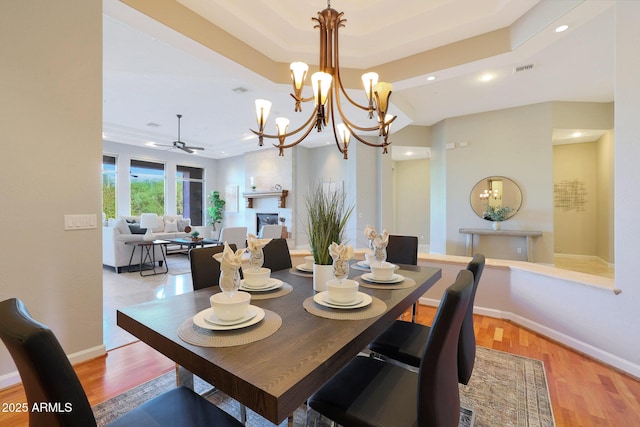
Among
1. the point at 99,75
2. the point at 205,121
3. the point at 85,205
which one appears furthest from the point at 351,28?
the point at 205,121

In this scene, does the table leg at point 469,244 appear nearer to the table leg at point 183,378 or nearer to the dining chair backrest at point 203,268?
the dining chair backrest at point 203,268

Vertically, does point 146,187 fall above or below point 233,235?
above

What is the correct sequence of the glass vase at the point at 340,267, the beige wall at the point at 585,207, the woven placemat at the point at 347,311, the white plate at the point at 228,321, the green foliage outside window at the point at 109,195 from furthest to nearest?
1. the green foliage outside window at the point at 109,195
2. the beige wall at the point at 585,207
3. the glass vase at the point at 340,267
4. the woven placemat at the point at 347,311
5. the white plate at the point at 228,321

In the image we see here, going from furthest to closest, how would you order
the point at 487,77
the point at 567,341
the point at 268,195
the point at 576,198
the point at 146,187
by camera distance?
the point at 146,187 < the point at 268,195 < the point at 576,198 < the point at 487,77 < the point at 567,341

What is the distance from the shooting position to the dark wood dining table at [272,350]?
780 millimetres

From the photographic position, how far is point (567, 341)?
2514mm

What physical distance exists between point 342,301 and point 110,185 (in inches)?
348

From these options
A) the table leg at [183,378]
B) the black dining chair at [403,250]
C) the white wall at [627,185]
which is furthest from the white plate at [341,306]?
the white wall at [627,185]

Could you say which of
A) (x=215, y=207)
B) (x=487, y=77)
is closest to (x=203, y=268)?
(x=487, y=77)

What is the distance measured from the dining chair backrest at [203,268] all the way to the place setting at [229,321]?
2.01 feet

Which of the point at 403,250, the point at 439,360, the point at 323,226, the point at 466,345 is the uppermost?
the point at 323,226

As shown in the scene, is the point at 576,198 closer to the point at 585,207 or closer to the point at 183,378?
the point at 585,207

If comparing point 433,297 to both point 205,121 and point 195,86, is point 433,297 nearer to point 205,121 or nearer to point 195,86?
point 195,86

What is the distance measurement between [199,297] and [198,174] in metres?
9.34
